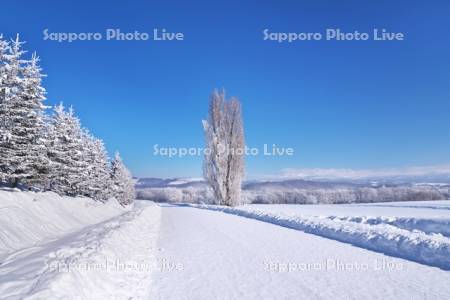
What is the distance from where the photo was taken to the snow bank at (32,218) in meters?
12.2

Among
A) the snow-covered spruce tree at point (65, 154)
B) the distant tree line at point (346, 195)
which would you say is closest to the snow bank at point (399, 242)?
the snow-covered spruce tree at point (65, 154)

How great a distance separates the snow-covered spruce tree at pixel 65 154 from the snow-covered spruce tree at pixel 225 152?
12.5 metres

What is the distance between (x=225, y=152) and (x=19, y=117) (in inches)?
815

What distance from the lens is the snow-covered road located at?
528cm

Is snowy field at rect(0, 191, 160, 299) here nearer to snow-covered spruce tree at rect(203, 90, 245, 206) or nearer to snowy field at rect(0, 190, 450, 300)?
snowy field at rect(0, 190, 450, 300)

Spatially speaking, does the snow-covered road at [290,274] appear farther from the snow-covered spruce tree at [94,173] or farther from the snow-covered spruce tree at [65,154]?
the snow-covered spruce tree at [94,173]

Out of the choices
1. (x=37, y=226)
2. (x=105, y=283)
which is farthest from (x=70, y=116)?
(x=105, y=283)

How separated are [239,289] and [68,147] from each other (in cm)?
2393

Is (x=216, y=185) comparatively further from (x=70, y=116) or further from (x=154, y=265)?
(x=154, y=265)

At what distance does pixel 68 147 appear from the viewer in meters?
26.2

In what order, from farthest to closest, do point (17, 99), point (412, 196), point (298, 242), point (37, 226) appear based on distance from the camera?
point (412, 196)
point (17, 99)
point (37, 226)
point (298, 242)

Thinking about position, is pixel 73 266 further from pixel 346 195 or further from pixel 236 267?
pixel 346 195

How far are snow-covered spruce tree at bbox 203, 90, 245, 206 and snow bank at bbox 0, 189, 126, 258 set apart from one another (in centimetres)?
1499

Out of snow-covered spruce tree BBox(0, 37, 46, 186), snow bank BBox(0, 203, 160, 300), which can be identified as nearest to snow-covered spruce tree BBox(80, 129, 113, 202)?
snow-covered spruce tree BBox(0, 37, 46, 186)
